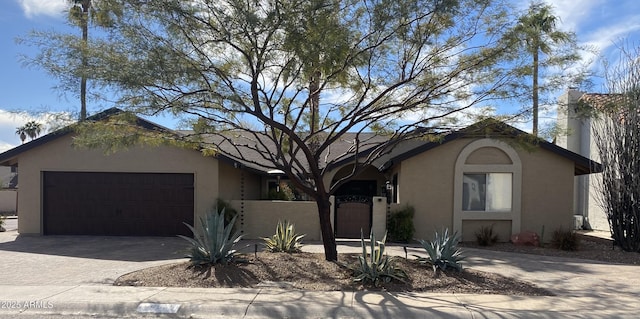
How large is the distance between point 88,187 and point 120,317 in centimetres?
1010

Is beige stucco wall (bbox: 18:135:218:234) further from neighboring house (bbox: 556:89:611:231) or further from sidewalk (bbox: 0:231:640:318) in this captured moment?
neighboring house (bbox: 556:89:611:231)

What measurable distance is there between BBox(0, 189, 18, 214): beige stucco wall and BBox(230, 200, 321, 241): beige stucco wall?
25482mm

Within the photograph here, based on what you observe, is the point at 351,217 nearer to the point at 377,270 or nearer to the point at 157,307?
the point at 377,270

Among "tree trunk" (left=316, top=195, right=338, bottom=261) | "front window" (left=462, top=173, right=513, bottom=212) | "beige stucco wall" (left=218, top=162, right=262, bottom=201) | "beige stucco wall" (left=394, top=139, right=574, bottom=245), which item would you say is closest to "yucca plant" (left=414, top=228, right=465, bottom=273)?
"tree trunk" (left=316, top=195, right=338, bottom=261)

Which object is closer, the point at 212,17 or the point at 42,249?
the point at 212,17

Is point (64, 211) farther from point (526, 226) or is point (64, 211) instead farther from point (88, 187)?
point (526, 226)

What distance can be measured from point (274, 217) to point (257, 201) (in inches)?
29.0

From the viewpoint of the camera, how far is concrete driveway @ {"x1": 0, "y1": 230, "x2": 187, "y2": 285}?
9.50m

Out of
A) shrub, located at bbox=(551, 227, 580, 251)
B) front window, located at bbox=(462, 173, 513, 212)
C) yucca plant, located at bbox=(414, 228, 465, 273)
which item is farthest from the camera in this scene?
front window, located at bbox=(462, 173, 513, 212)

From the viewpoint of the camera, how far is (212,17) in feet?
28.7

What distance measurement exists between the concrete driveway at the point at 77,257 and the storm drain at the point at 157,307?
2005 mm

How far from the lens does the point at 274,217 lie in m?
15.7

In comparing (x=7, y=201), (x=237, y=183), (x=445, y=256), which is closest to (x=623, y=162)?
(x=445, y=256)

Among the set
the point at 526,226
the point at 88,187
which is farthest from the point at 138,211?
the point at 526,226
